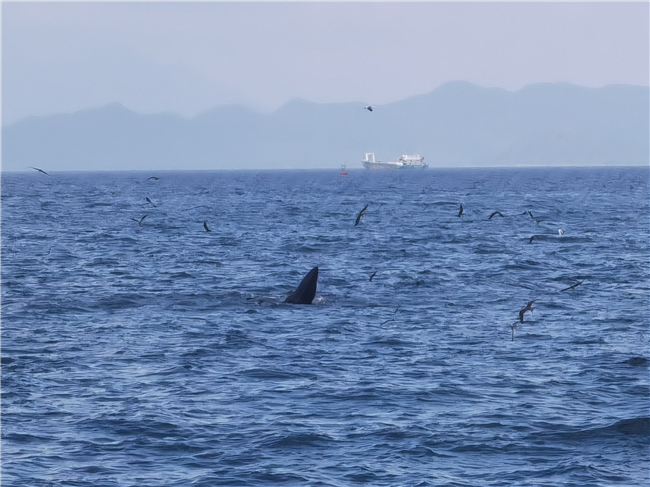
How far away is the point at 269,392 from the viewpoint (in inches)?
829

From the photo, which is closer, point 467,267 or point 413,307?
point 413,307

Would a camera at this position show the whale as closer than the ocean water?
No

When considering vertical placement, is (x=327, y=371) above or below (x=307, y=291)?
below

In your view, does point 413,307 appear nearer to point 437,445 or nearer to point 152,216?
point 437,445

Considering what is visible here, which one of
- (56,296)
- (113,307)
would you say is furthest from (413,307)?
(56,296)

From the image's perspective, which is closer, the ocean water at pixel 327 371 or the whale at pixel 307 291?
the ocean water at pixel 327 371

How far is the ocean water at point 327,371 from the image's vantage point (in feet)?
54.7

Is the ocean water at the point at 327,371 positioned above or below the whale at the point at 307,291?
below

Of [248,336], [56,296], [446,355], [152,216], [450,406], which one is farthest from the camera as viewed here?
[152,216]

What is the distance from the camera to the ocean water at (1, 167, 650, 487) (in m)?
16.7

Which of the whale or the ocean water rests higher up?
the whale

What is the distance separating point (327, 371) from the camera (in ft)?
75.2

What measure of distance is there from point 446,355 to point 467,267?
65.1 ft

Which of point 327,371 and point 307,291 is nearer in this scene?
point 327,371
